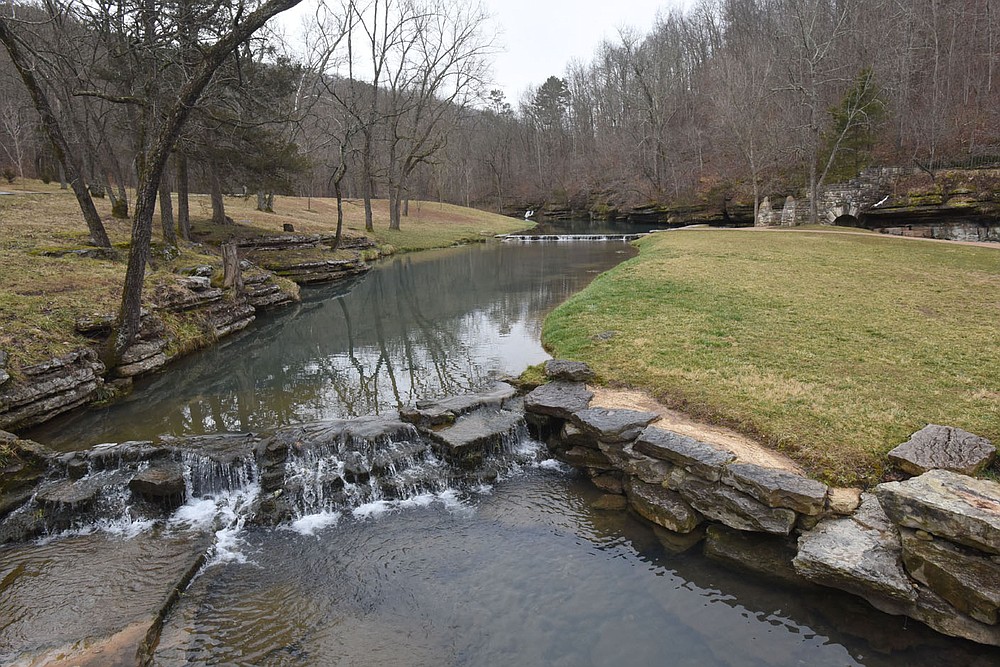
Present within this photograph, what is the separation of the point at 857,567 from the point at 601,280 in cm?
1368

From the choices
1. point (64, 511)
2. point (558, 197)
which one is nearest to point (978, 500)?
point (64, 511)

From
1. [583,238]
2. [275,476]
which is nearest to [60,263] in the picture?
[275,476]

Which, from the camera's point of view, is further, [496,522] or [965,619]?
[496,522]

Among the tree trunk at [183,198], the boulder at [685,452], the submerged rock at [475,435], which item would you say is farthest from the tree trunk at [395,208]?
the boulder at [685,452]

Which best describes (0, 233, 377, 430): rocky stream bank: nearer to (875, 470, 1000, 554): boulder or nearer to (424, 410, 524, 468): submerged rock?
(424, 410, 524, 468): submerged rock

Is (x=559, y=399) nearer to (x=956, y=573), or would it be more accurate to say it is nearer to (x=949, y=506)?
(x=949, y=506)

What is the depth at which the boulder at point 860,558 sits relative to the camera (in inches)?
169

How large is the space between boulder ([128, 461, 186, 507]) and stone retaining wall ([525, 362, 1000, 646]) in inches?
200

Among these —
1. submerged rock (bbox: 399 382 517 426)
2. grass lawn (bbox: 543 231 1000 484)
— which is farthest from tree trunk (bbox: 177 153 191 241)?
submerged rock (bbox: 399 382 517 426)

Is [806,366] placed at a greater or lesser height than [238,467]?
greater

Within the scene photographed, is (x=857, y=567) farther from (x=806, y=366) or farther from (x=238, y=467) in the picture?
(x=238, y=467)

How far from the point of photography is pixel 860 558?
14.5ft

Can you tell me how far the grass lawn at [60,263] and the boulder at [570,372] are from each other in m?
8.37

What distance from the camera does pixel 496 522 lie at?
6074 millimetres
